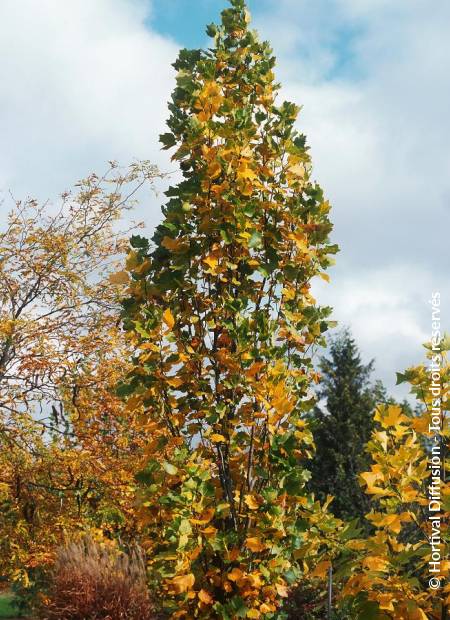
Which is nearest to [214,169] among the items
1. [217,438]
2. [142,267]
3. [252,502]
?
[142,267]

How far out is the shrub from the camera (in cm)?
671

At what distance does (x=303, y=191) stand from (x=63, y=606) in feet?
17.1

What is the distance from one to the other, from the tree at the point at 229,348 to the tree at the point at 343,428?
1724 centimetres

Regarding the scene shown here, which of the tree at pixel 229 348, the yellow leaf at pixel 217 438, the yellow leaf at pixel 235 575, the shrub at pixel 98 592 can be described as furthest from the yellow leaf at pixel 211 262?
the shrub at pixel 98 592

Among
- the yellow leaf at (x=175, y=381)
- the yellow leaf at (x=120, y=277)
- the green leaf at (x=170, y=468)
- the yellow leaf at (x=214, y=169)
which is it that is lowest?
the green leaf at (x=170, y=468)

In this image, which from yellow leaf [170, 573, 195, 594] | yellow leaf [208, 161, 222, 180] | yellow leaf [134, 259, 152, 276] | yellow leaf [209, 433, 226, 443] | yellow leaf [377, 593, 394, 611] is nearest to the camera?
yellow leaf [377, 593, 394, 611]

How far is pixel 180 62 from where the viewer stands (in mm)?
4336

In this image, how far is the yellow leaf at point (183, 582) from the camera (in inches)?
126

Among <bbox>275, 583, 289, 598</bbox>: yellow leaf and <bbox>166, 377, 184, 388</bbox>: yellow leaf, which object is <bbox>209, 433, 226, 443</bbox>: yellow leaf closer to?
<bbox>166, 377, 184, 388</bbox>: yellow leaf

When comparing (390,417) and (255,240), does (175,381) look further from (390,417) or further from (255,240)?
(390,417)

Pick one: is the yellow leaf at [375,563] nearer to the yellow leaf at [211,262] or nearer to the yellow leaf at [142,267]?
the yellow leaf at [211,262]

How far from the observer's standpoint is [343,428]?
22.8 metres

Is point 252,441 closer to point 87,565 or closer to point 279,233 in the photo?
point 279,233

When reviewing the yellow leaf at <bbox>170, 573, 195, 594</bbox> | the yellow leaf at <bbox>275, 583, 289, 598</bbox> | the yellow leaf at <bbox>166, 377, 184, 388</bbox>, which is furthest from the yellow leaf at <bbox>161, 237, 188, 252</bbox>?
the yellow leaf at <bbox>275, 583, 289, 598</bbox>
